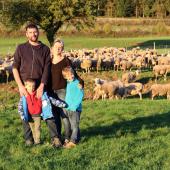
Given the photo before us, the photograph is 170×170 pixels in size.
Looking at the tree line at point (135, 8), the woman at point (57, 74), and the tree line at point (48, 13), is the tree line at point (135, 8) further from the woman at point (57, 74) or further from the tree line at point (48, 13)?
the woman at point (57, 74)

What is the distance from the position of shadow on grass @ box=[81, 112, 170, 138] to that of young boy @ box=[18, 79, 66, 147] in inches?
51.7

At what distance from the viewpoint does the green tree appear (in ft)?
147

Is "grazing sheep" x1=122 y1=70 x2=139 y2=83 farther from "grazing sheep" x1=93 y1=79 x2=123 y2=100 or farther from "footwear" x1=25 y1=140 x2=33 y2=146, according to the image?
"footwear" x1=25 y1=140 x2=33 y2=146

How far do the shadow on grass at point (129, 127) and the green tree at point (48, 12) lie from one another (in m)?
32.9

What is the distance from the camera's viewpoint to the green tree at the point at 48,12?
147 ft

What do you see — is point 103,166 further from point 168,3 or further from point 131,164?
point 168,3

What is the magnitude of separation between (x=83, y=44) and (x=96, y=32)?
18.9 m

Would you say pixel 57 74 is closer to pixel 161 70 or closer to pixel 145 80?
pixel 145 80

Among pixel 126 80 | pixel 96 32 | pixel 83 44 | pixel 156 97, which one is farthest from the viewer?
pixel 96 32

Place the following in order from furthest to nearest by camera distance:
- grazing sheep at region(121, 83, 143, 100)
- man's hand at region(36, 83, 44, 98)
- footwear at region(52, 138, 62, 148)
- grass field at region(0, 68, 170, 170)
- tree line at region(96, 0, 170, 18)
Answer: tree line at region(96, 0, 170, 18)
grazing sheep at region(121, 83, 143, 100)
footwear at region(52, 138, 62, 148)
man's hand at region(36, 83, 44, 98)
grass field at region(0, 68, 170, 170)

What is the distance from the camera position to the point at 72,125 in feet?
30.1

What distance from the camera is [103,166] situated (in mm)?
7652

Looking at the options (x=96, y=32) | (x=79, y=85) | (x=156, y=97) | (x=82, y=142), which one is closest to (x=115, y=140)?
(x=82, y=142)

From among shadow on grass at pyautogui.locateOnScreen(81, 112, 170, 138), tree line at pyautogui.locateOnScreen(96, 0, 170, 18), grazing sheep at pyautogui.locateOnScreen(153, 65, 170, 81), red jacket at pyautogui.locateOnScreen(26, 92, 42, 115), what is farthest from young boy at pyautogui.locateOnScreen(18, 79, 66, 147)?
tree line at pyautogui.locateOnScreen(96, 0, 170, 18)
